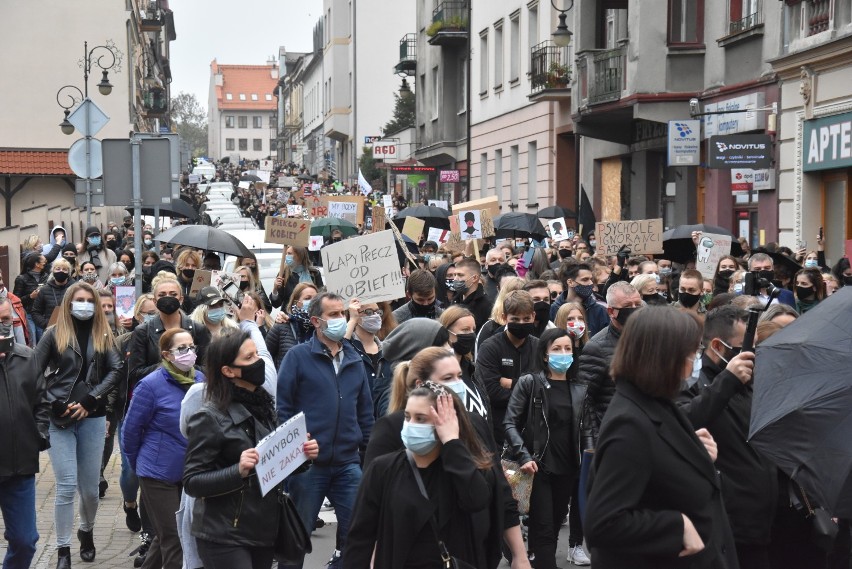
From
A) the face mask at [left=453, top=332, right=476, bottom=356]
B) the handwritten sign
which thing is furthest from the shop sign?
the handwritten sign

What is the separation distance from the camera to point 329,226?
2414 centimetres

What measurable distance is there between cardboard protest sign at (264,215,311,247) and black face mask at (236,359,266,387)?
9.20 m

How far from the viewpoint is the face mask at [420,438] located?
4.60 metres

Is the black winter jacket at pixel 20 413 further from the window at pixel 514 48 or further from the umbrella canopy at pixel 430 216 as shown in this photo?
the window at pixel 514 48

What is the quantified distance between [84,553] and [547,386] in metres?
3.20

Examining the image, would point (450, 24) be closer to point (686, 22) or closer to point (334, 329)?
point (686, 22)

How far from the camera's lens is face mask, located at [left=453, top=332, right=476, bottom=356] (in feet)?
23.7

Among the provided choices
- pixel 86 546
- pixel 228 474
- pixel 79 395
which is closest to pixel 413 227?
pixel 79 395

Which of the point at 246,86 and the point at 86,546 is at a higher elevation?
the point at 246,86

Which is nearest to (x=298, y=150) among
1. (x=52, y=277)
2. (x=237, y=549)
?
(x=52, y=277)

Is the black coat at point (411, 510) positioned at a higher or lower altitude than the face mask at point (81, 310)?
lower

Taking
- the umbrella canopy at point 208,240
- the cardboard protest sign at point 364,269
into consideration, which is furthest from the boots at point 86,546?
the umbrella canopy at point 208,240

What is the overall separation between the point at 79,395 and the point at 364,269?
2455mm

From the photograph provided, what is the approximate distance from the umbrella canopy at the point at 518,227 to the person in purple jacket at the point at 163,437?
564 inches
